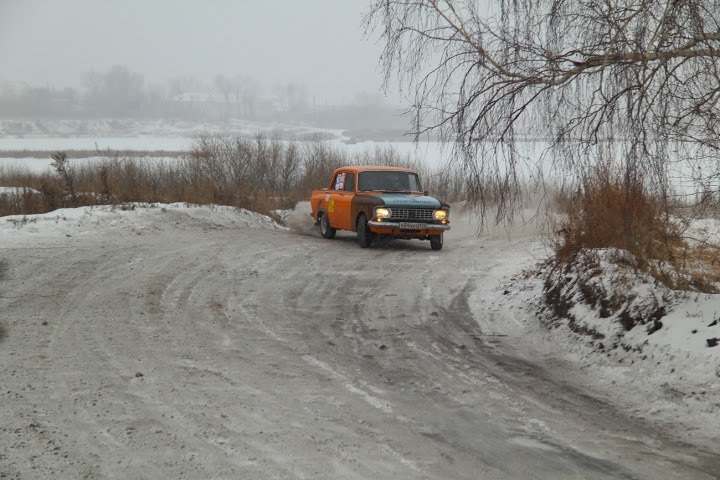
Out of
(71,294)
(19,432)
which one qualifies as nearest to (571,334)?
(19,432)

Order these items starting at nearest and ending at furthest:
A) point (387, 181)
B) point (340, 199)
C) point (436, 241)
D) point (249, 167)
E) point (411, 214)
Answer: point (411, 214) → point (436, 241) → point (387, 181) → point (340, 199) → point (249, 167)

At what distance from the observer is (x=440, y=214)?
52.0 feet

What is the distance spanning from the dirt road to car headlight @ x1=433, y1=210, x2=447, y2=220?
4.69 meters

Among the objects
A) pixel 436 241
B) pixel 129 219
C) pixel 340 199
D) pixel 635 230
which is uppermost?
pixel 635 230

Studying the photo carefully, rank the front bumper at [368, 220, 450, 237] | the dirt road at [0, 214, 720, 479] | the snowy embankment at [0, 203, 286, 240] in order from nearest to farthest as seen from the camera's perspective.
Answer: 1. the dirt road at [0, 214, 720, 479]
2. the snowy embankment at [0, 203, 286, 240]
3. the front bumper at [368, 220, 450, 237]

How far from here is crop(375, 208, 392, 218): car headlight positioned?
50.6ft

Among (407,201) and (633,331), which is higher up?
(407,201)

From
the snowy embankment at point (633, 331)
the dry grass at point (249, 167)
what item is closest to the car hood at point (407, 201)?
the snowy embankment at point (633, 331)

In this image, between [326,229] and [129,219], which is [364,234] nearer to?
[326,229]

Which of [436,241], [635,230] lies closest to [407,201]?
[436,241]

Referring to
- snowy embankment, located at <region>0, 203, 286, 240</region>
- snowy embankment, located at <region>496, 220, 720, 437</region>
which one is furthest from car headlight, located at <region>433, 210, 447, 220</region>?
snowy embankment, located at <region>496, 220, 720, 437</region>

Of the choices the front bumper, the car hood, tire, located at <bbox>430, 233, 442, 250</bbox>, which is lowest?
tire, located at <bbox>430, 233, 442, 250</bbox>

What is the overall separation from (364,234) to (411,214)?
1.20 m

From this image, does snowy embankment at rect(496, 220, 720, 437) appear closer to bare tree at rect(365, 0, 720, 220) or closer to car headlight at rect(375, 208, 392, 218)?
bare tree at rect(365, 0, 720, 220)
